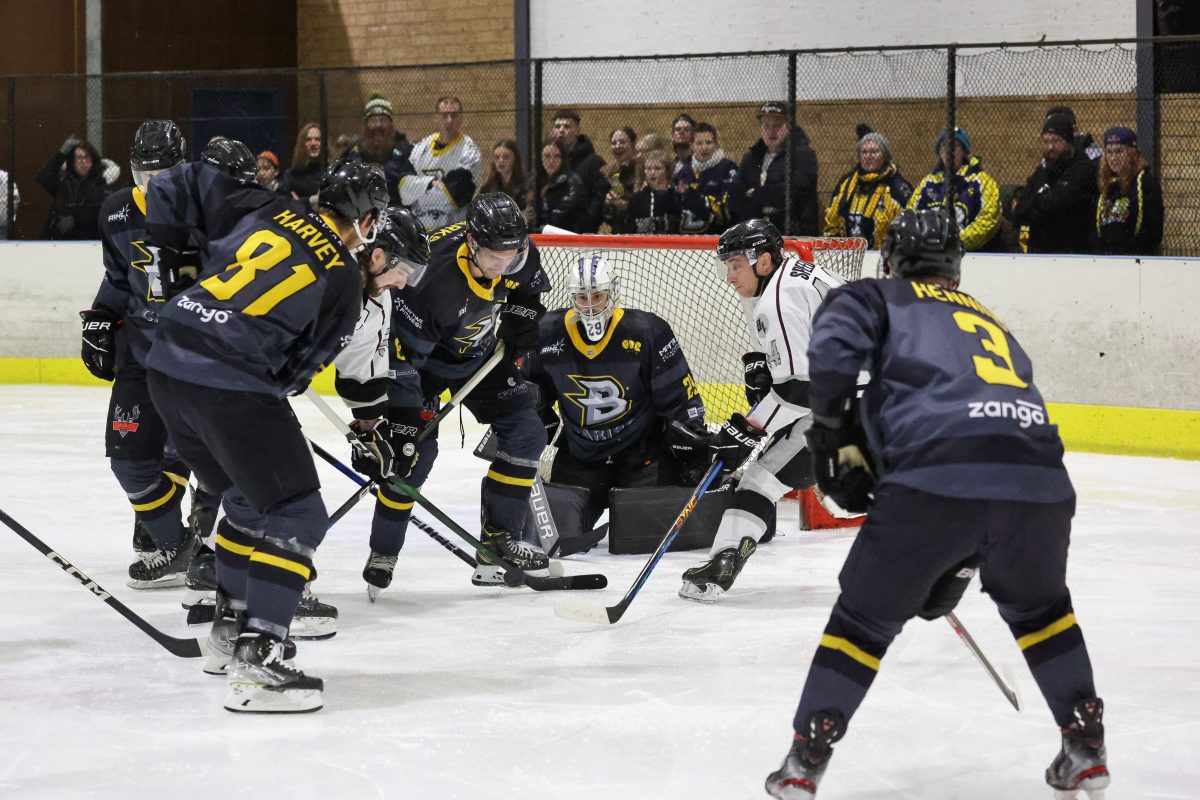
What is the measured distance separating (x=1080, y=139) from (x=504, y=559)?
3814 mm

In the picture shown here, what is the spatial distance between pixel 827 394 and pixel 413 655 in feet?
4.86

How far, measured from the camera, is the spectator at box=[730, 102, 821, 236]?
24.3ft

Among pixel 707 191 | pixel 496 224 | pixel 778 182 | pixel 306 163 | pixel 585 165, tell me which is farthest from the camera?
pixel 306 163

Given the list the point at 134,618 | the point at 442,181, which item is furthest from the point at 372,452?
the point at 442,181

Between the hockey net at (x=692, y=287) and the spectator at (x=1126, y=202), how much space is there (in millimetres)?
1188

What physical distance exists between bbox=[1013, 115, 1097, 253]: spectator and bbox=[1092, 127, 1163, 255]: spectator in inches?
2.3

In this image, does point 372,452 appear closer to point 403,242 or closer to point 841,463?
point 403,242

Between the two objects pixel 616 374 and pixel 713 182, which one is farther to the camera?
pixel 713 182

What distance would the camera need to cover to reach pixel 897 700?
127 inches

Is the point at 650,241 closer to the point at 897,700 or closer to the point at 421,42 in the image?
the point at 897,700

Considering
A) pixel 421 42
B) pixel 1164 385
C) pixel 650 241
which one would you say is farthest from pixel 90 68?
pixel 1164 385

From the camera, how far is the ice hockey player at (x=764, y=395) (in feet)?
13.3

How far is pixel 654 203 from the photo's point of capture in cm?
766

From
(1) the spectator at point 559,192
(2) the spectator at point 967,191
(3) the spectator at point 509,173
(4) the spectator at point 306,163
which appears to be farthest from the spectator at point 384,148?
(2) the spectator at point 967,191
